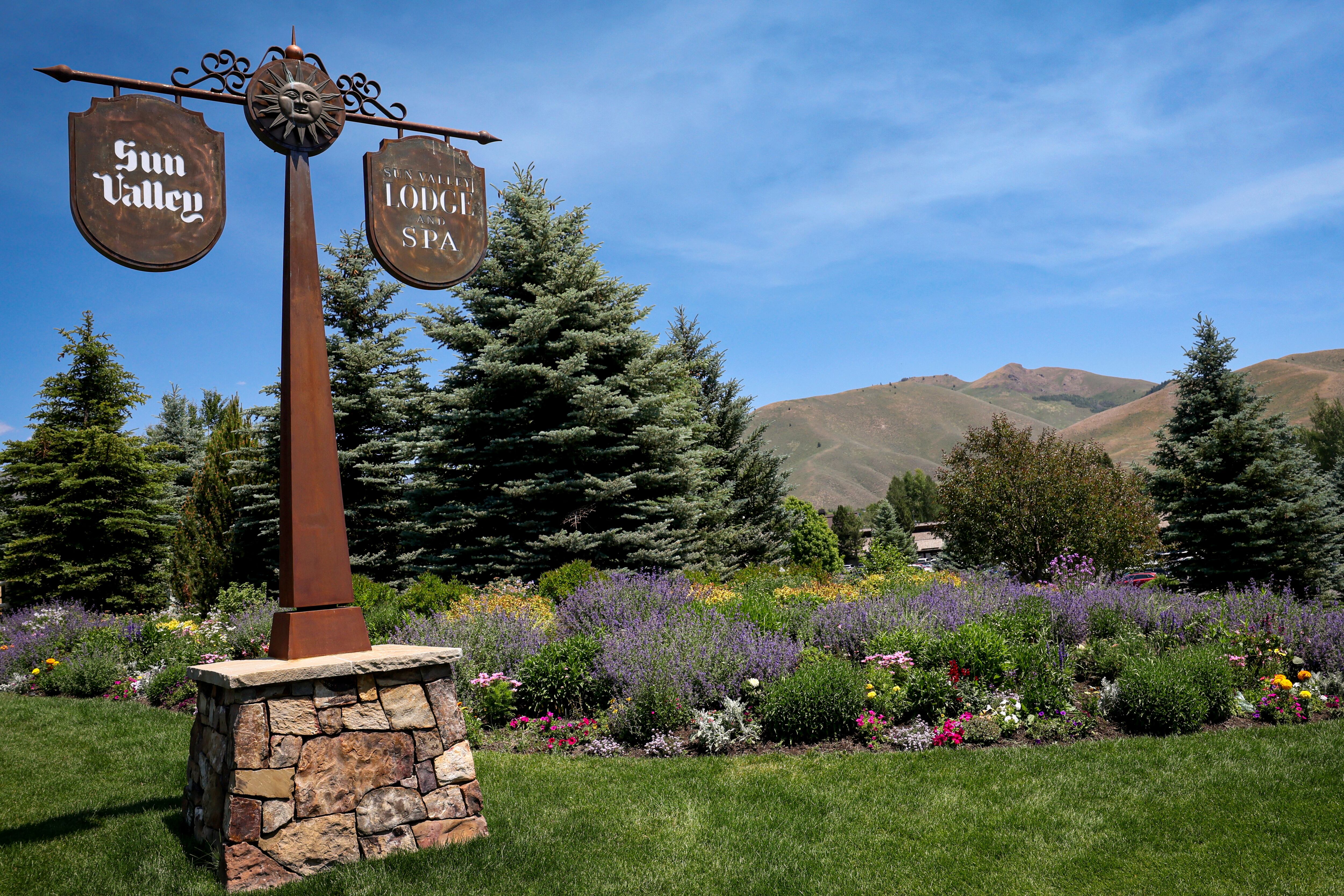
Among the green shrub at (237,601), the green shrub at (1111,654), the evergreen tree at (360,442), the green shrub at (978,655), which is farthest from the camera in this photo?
the evergreen tree at (360,442)

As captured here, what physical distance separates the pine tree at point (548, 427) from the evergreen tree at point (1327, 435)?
123 ft

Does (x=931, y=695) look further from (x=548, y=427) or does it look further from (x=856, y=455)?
(x=856, y=455)

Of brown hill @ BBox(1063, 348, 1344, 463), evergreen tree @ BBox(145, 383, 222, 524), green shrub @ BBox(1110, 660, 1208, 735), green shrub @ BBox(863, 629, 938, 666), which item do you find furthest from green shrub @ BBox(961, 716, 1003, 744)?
brown hill @ BBox(1063, 348, 1344, 463)

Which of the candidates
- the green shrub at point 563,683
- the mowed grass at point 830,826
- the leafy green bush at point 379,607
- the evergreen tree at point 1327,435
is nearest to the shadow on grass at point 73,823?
the mowed grass at point 830,826

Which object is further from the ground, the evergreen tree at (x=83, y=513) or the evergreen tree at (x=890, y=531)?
the evergreen tree at (x=83, y=513)

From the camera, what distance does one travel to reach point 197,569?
15.1 meters

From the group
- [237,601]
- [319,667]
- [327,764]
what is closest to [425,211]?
[319,667]

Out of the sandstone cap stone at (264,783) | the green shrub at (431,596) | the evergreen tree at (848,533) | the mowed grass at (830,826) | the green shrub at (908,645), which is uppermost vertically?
the green shrub at (431,596)

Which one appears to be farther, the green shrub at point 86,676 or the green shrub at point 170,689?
the green shrub at point 86,676

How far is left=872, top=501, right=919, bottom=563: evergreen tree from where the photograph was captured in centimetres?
3856

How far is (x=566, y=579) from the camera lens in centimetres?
958

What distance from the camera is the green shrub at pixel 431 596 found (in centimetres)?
934

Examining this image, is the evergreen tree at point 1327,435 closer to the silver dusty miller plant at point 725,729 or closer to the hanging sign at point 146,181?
the silver dusty miller plant at point 725,729

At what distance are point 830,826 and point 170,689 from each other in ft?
25.0
